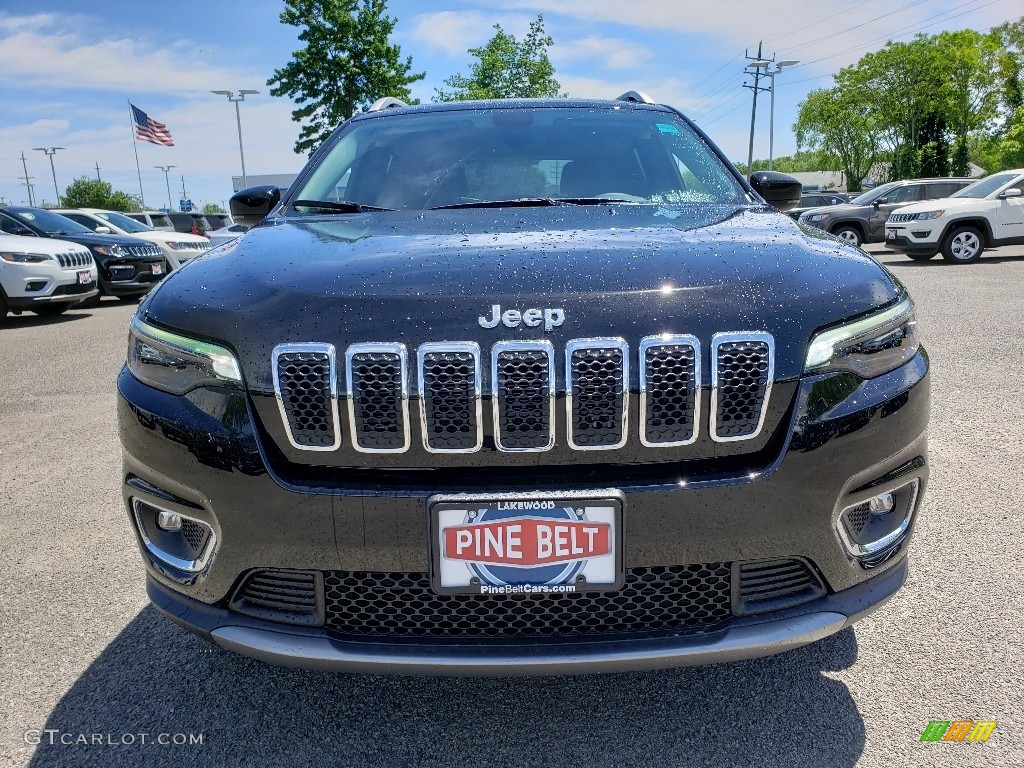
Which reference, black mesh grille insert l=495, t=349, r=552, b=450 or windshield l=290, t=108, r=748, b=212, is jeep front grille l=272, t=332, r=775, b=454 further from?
windshield l=290, t=108, r=748, b=212

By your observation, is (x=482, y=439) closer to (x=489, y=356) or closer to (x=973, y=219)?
(x=489, y=356)

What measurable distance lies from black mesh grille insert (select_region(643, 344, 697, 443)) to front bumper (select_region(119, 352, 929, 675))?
10cm

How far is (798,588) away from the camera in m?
1.71

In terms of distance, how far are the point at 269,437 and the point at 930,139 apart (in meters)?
61.9

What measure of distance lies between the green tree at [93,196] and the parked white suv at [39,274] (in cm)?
7950

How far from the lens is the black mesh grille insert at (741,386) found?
1590 mm

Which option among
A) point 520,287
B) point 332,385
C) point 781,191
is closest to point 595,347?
point 520,287

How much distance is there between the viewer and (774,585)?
1.70 meters

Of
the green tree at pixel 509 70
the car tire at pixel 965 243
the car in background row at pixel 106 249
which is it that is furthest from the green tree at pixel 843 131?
the car in background row at pixel 106 249

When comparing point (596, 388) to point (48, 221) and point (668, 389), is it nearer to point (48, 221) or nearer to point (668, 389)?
point (668, 389)

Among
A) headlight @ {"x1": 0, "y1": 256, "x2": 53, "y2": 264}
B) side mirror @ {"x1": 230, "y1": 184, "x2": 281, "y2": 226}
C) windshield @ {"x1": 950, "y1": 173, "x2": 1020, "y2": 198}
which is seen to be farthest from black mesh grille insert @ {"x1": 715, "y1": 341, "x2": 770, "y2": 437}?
windshield @ {"x1": 950, "y1": 173, "x2": 1020, "y2": 198}

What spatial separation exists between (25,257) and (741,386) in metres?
10.6

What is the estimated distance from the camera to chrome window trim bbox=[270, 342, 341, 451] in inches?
62.2

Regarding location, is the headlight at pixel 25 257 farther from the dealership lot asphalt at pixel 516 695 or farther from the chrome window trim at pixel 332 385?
the chrome window trim at pixel 332 385
